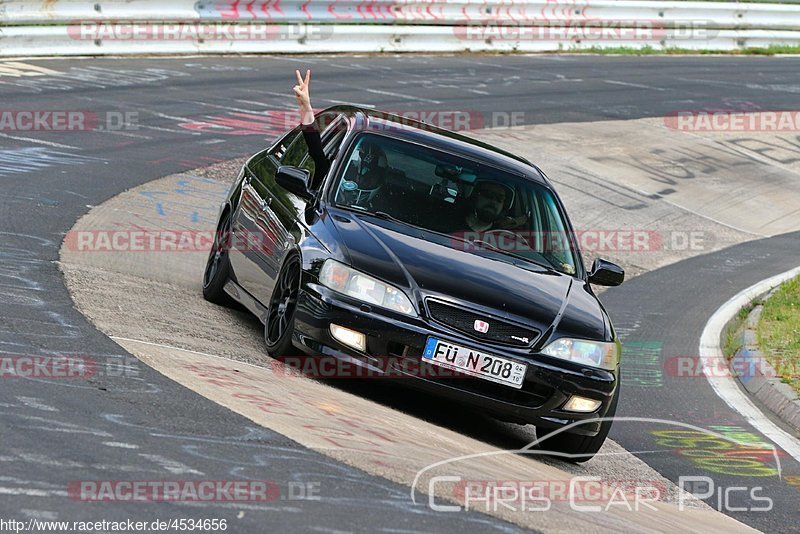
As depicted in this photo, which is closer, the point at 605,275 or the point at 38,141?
the point at 605,275

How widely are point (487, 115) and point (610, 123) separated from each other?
2.18 metres

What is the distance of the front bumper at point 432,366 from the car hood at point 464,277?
18 cm

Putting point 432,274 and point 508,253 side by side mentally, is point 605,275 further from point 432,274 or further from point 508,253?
point 432,274

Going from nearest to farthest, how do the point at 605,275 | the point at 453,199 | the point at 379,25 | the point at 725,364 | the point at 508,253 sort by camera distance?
1. the point at 508,253
2. the point at 453,199
3. the point at 605,275
4. the point at 725,364
5. the point at 379,25

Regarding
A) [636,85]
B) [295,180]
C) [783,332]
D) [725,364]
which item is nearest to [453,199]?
[295,180]

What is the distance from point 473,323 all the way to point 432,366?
0.32 m

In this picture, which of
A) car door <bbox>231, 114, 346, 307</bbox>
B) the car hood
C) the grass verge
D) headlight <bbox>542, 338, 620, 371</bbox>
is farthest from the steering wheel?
the grass verge

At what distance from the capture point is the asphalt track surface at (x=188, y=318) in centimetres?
511

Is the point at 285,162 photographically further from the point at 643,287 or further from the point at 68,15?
the point at 68,15

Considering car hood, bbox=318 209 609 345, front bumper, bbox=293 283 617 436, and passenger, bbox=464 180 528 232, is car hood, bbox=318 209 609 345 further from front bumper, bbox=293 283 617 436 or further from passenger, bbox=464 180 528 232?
passenger, bbox=464 180 528 232

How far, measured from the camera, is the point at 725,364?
11328mm

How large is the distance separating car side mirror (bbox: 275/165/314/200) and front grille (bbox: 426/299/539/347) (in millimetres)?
1428

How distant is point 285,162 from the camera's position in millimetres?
9344

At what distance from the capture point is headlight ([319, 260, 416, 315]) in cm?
721
